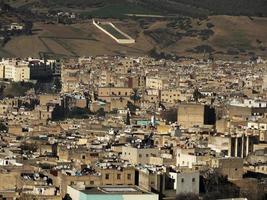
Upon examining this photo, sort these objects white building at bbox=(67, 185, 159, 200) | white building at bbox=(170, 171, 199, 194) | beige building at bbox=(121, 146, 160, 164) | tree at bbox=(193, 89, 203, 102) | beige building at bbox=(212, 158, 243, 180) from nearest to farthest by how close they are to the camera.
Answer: white building at bbox=(67, 185, 159, 200) < white building at bbox=(170, 171, 199, 194) < beige building at bbox=(212, 158, 243, 180) < beige building at bbox=(121, 146, 160, 164) < tree at bbox=(193, 89, 203, 102)

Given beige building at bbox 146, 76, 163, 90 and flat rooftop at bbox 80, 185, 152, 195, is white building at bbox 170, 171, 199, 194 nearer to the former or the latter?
flat rooftop at bbox 80, 185, 152, 195

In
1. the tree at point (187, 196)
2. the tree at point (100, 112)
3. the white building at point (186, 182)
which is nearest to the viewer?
the tree at point (187, 196)

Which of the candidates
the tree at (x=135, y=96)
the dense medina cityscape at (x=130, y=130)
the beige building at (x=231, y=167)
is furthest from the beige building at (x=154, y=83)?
the beige building at (x=231, y=167)

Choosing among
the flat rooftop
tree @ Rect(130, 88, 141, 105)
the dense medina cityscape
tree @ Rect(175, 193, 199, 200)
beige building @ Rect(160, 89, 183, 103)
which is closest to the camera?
the flat rooftop

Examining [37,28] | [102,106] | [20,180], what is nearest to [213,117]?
[102,106]

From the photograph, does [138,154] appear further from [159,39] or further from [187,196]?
[159,39]

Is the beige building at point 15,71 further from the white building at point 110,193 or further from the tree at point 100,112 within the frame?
the white building at point 110,193

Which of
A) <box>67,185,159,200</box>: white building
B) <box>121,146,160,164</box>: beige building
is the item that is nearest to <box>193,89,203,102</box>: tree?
<box>121,146,160,164</box>: beige building

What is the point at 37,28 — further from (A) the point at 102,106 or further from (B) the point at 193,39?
(A) the point at 102,106

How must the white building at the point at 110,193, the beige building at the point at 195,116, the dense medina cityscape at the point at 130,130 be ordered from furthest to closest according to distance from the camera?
the beige building at the point at 195,116 → the dense medina cityscape at the point at 130,130 → the white building at the point at 110,193
